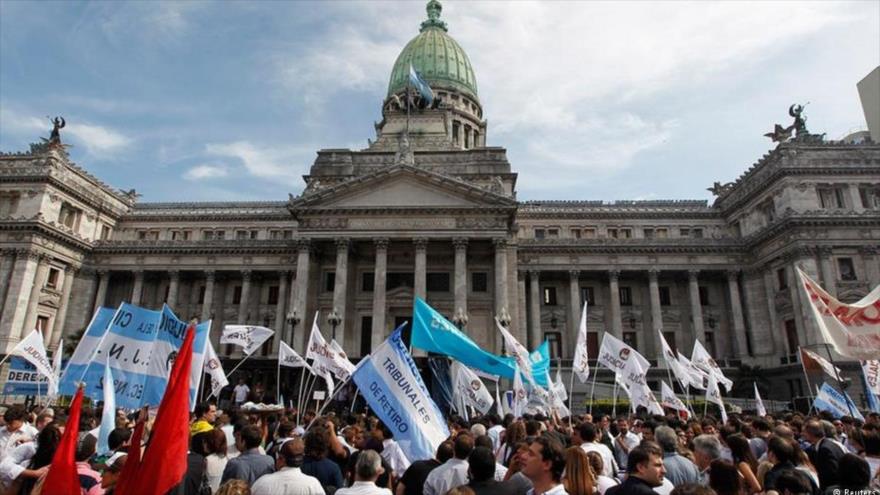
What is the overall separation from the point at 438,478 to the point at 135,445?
3.35m

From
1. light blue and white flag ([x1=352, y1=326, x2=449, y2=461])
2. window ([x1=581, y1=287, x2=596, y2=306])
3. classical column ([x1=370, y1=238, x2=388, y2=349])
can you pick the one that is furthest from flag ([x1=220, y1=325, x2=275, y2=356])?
window ([x1=581, y1=287, x2=596, y2=306])

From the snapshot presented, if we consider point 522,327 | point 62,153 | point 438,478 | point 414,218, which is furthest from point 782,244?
point 62,153

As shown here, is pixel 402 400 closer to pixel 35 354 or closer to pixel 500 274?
pixel 35 354

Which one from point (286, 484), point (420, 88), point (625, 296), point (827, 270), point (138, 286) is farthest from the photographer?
point (420, 88)

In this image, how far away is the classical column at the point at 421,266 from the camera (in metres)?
40.0

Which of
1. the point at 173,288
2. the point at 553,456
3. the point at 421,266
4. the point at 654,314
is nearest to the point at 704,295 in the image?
the point at 654,314

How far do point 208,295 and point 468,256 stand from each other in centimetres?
2379

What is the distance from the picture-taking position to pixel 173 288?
4831 centimetres

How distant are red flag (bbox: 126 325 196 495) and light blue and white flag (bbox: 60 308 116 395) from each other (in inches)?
343

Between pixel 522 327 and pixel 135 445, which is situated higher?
pixel 522 327

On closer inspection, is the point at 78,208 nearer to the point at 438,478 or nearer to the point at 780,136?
the point at 438,478

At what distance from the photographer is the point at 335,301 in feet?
130

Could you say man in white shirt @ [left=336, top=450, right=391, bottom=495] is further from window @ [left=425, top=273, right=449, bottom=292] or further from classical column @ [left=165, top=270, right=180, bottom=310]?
classical column @ [left=165, top=270, right=180, bottom=310]

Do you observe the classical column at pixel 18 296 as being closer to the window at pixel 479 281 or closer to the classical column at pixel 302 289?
the classical column at pixel 302 289
